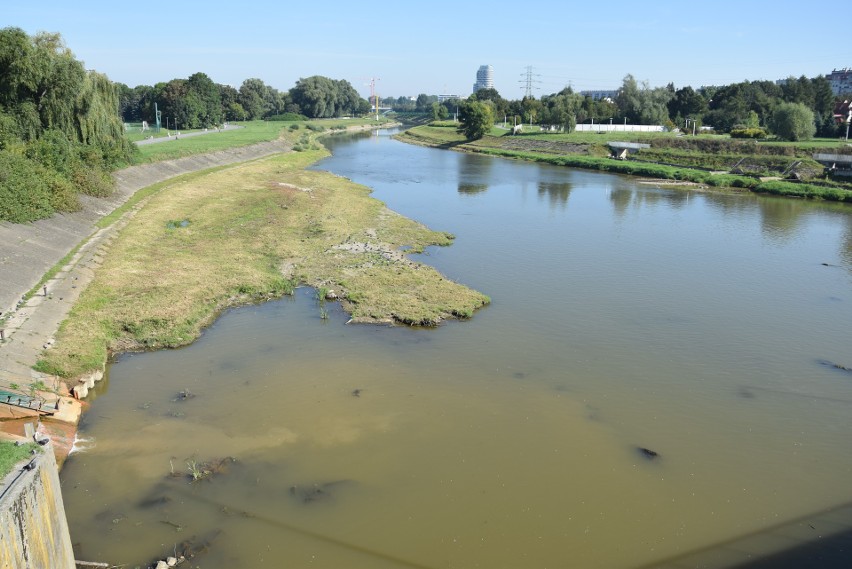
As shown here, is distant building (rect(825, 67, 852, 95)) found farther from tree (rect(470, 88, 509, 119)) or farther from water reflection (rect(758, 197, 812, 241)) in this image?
water reflection (rect(758, 197, 812, 241))

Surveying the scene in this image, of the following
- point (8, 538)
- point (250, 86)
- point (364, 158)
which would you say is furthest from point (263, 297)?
point (250, 86)

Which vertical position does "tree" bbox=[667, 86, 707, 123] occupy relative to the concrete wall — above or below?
above

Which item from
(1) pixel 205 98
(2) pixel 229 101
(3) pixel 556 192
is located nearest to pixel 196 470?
(3) pixel 556 192

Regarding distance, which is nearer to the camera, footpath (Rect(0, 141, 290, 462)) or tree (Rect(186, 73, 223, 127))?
footpath (Rect(0, 141, 290, 462))

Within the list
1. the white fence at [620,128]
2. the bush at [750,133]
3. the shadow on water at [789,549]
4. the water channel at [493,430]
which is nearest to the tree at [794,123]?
the bush at [750,133]

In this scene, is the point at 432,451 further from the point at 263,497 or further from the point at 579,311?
the point at 579,311

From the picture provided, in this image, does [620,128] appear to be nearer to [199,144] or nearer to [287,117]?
[199,144]

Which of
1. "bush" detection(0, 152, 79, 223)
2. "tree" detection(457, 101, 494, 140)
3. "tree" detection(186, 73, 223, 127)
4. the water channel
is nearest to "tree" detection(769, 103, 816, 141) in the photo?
"tree" detection(457, 101, 494, 140)
